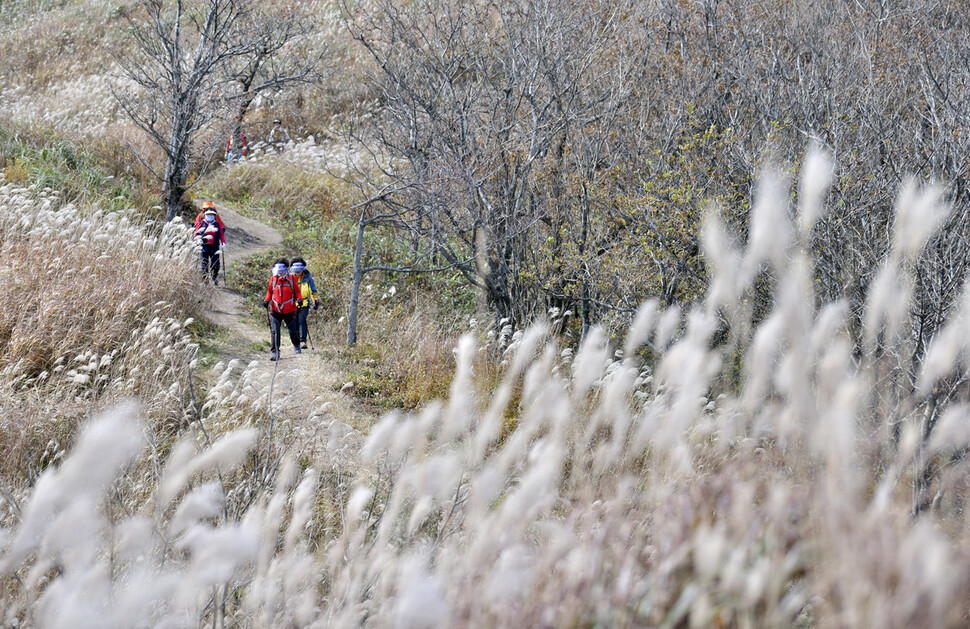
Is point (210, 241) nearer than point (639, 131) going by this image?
Answer: No

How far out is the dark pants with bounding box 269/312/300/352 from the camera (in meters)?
8.27

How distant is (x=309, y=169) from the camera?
56.7ft

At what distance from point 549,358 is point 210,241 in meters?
8.95

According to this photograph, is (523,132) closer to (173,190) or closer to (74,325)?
(74,325)

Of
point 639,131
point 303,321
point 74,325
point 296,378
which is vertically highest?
point 639,131

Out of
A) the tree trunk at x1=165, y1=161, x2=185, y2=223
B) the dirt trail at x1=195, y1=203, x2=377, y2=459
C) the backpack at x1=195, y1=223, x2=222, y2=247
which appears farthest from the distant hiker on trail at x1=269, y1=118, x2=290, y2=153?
the backpack at x1=195, y1=223, x2=222, y2=247


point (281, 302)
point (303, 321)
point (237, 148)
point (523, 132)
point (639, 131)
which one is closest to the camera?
point (281, 302)

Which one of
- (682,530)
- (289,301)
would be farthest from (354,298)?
(682,530)

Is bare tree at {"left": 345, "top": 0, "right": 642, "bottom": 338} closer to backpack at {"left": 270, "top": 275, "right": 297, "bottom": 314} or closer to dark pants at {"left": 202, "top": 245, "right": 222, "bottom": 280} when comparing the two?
backpack at {"left": 270, "top": 275, "right": 297, "bottom": 314}

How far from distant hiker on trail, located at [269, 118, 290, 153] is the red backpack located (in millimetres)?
11466

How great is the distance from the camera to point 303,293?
8.49m

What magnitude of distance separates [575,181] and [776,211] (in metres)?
7.58

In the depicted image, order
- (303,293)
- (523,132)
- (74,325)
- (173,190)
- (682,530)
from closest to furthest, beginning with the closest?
(682,530) → (74,325) → (303,293) → (523,132) → (173,190)

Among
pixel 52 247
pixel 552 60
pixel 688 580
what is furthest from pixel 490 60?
pixel 688 580
